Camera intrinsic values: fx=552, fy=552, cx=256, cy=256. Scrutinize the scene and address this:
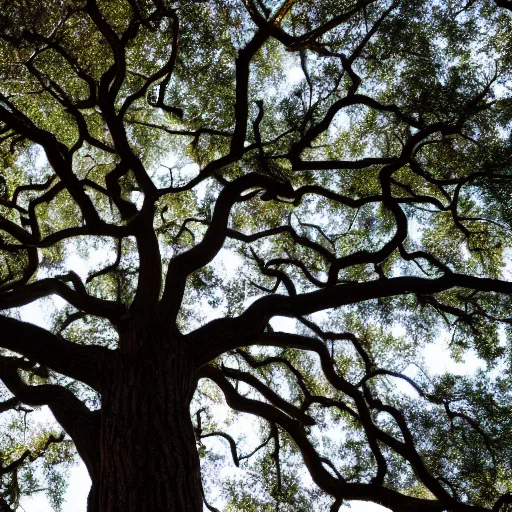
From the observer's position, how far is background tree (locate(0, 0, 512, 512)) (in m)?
4.83

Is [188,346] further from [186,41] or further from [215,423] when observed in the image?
[186,41]

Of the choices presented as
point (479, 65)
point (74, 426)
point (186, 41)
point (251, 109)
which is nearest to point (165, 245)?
point (251, 109)

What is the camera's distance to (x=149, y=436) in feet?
13.4

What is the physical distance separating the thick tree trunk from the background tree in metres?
0.02

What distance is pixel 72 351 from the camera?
4.81 m

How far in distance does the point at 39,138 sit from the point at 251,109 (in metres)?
3.86

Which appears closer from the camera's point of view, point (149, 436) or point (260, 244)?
point (149, 436)

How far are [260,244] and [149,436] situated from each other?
5010mm

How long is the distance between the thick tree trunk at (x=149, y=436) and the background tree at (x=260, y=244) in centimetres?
2

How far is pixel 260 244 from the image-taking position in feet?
28.8

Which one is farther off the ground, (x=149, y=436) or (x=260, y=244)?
(x=260, y=244)

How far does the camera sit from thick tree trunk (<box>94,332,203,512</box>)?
376 cm

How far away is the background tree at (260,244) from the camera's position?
15.9 feet

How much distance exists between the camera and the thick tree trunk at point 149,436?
376 centimetres
